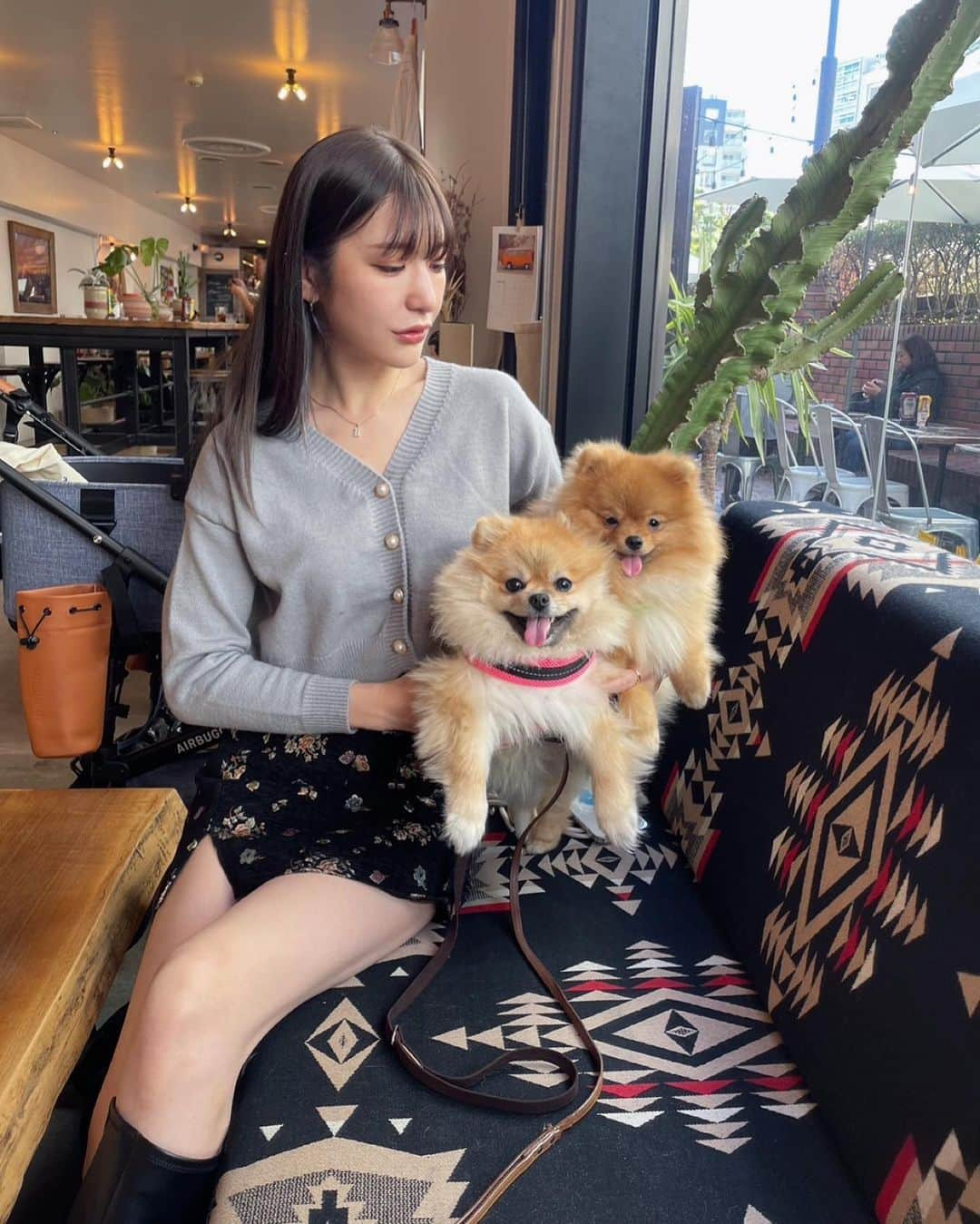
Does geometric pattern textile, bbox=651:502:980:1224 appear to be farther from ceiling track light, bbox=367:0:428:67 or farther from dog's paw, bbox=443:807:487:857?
ceiling track light, bbox=367:0:428:67

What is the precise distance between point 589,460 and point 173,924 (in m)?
0.78

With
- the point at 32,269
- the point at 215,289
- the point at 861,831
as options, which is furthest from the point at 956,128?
the point at 215,289

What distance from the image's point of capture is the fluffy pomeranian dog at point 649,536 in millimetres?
1168

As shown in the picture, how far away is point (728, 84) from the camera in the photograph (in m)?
1.90

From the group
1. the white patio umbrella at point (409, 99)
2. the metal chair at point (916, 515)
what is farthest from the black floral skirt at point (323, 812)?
the white patio umbrella at point (409, 99)

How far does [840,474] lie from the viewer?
168 centimetres

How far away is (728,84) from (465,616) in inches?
55.8

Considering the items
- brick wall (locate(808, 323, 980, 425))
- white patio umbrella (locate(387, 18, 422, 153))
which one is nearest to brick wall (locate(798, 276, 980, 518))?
brick wall (locate(808, 323, 980, 425))

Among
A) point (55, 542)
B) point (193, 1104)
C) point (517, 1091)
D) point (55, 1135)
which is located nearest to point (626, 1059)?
point (517, 1091)

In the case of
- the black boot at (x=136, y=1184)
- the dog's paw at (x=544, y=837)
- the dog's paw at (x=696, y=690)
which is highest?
the dog's paw at (x=696, y=690)

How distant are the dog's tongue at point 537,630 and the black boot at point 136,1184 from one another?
2.09ft

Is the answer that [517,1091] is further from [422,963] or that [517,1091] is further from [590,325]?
[590,325]

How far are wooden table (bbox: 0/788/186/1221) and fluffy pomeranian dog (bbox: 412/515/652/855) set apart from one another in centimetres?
43

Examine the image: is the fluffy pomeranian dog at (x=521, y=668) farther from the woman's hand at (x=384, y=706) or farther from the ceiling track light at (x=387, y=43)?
the ceiling track light at (x=387, y=43)
